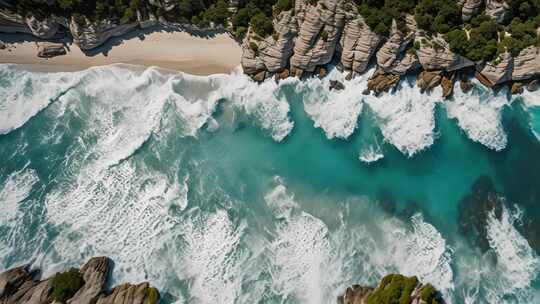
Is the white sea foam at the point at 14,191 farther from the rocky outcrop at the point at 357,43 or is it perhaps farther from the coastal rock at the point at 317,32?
the rocky outcrop at the point at 357,43

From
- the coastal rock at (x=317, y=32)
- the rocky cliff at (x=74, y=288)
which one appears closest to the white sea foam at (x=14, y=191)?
the rocky cliff at (x=74, y=288)

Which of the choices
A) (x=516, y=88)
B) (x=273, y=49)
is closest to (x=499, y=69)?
(x=516, y=88)

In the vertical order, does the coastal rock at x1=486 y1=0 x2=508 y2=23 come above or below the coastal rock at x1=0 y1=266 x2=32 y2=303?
above

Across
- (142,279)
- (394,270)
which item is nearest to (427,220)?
(394,270)

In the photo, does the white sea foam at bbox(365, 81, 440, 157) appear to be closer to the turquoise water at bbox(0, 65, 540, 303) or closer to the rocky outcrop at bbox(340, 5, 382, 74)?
the turquoise water at bbox(0, 65, 540, 303)

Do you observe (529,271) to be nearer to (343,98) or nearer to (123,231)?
(343,98)

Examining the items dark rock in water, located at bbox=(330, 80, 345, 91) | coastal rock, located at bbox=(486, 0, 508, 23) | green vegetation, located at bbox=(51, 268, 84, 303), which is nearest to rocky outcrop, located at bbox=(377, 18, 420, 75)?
dark rock in water, located at bbox=(330, 80, 345, 91)
